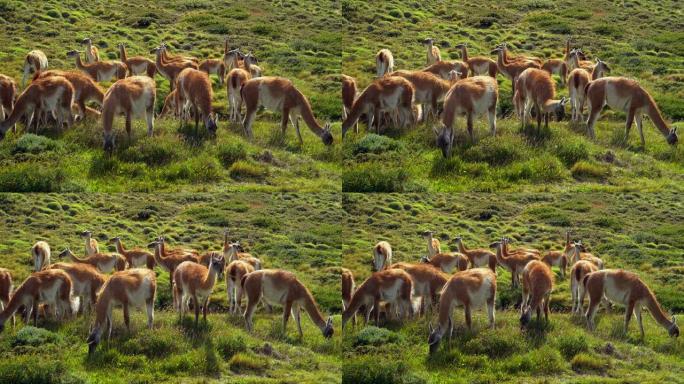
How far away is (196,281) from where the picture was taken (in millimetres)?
30219

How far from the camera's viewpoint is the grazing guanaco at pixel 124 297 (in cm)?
2917

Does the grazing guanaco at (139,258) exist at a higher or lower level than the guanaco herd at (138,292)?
lower

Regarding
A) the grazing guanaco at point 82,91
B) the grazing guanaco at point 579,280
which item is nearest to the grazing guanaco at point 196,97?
the grazing guanaco at point 82,91

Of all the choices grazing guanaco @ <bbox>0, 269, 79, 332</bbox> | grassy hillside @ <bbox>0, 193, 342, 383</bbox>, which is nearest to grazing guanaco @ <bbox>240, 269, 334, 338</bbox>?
grassy hillside @ <bbox>0, 193, 342, 383</bbox>

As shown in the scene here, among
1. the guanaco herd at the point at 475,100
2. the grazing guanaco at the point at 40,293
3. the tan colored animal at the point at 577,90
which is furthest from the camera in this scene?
the tan colored animal at the point at 577,90

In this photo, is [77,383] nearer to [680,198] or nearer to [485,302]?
[485,302]

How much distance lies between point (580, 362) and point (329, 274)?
35.2 ft

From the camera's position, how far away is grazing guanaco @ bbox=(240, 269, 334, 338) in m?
30.5

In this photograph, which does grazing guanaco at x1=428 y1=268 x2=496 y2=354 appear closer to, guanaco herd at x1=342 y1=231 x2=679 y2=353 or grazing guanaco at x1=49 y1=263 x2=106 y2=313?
guanaco herd at x1=342 y1=231 x2=679 y2=353

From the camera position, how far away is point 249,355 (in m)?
29.4

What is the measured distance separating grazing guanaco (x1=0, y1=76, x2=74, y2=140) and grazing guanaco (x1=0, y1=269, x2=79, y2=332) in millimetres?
4250

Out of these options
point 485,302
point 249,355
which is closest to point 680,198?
point 485,302

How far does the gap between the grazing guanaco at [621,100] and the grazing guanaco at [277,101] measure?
6653 millimetres

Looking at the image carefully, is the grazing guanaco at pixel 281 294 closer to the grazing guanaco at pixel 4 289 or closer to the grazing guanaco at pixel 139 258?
the grazing guanaco at pixel 139 258
